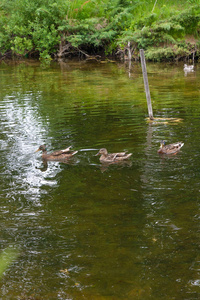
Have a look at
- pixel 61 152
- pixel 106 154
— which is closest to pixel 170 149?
pixel 106 154

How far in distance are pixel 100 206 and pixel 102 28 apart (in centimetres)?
2890

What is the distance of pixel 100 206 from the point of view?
7.43m

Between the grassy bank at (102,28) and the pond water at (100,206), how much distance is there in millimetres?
16781

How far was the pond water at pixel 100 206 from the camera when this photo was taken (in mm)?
5276

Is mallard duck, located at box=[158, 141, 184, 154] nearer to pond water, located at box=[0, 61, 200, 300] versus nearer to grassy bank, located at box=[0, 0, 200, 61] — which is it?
pond water, located at box=[0, 61, 200, 300]

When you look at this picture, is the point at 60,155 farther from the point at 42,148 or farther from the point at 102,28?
the point at 102,28

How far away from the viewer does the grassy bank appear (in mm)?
30828

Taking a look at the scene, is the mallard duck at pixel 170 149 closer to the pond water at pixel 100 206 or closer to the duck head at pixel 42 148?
the pond water at pixel 100 206

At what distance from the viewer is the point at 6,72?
29.4 m

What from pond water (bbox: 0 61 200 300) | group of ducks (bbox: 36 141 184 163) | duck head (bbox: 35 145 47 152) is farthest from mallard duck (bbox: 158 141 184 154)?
duck head (bbox: 35 145 47 152)

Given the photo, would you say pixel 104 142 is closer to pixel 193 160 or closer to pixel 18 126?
pixel 193 160

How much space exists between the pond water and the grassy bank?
1678cm

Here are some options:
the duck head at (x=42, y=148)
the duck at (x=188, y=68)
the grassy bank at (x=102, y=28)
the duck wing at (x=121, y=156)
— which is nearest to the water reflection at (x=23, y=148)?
the duck head at (x=42, y=148)

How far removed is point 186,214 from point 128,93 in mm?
13310
